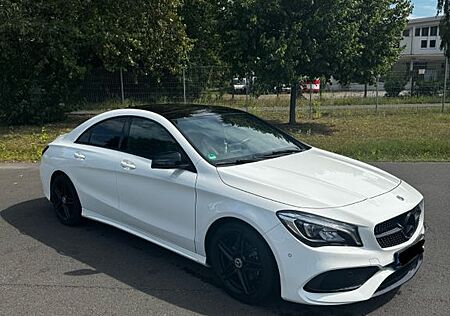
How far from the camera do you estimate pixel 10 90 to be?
13.7m

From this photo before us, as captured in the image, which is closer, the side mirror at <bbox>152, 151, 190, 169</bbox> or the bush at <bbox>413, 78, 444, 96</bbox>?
the side mirror at <bbox>152, 151, 190, 169</bbox>

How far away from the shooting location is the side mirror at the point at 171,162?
3.82 meters

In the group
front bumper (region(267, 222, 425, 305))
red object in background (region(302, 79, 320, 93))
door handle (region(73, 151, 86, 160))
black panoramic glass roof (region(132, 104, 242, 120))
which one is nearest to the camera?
front bumper (region(267, 222, 425, 305))

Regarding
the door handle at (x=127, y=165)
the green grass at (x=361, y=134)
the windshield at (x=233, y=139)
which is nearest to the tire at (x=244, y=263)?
the windshield at (x=233, y=139)

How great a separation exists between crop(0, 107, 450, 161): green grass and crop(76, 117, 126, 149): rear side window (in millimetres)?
5038

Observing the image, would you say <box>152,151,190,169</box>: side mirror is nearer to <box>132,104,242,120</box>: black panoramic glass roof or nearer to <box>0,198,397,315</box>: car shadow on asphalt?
<box>132,104,242,120</box>: black panoramic glass roof

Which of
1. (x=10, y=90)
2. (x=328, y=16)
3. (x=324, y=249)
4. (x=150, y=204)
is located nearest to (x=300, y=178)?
(x=324, y=249)

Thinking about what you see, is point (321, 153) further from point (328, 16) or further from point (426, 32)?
point (426, 32)

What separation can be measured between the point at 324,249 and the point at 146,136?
219 cm

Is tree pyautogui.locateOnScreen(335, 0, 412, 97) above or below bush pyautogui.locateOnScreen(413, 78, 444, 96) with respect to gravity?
above

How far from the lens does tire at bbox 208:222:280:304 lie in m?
3.20

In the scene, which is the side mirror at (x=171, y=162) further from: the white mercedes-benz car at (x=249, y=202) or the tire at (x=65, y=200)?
the tire at (x=65, y=200)

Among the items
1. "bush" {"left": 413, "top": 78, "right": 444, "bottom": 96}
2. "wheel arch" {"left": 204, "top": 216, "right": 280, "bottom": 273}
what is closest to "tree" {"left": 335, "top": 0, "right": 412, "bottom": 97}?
"bush" {"left": 413, "top": 78, "right": 444, "bottom": 96}

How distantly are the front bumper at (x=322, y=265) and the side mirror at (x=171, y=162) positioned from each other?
110 cm
